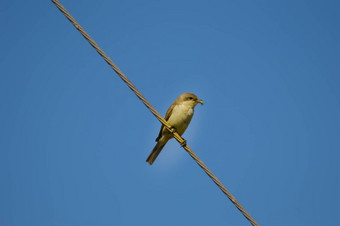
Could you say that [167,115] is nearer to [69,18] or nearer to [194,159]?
[194,159]

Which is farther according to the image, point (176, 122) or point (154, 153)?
point (154, 153)

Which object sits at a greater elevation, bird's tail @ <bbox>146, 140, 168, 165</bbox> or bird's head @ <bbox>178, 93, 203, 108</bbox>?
bird's head @ <bbox>178, 93, 203, 108</bbox>

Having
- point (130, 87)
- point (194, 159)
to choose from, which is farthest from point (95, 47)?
point (194, 159)

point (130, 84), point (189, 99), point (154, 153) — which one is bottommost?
point (130, 84)

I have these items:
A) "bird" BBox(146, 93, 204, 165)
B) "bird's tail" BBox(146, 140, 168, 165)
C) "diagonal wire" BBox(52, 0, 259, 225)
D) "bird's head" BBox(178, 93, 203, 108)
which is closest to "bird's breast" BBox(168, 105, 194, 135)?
"bird" BBox(146, 93, 204, 165)

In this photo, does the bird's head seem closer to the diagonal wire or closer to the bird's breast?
the bird's breast

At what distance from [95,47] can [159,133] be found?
418 cm

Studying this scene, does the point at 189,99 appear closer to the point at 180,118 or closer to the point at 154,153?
the point at 180,118

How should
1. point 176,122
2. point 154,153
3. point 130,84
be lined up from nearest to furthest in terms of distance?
1. point 130,84
2. point 176,122
3. point 154,153

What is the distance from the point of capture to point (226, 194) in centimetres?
436

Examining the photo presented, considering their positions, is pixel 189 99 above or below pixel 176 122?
above

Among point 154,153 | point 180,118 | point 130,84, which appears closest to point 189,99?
point 180,118

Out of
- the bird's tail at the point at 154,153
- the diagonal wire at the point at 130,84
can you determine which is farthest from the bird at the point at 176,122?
the diagonal wire at the point at 130,84

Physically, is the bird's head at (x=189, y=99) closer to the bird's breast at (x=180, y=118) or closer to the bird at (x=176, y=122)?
the bird at (x=176, y=122)
